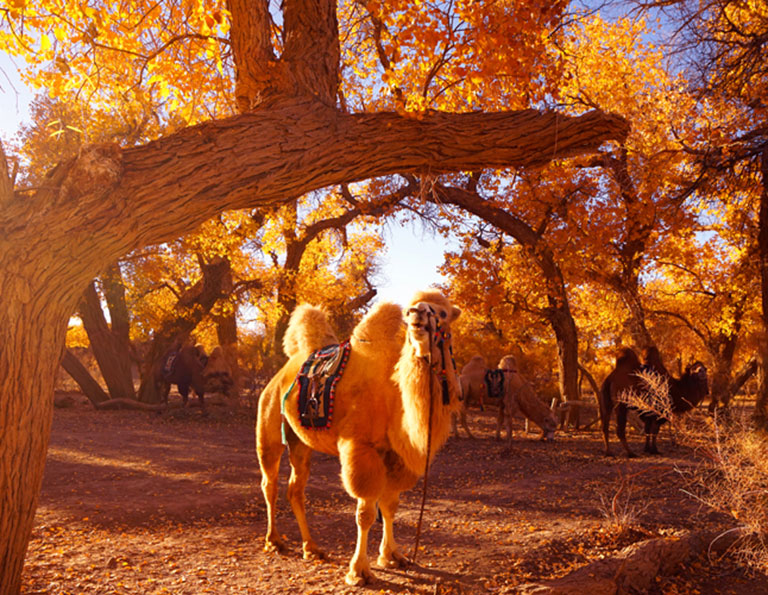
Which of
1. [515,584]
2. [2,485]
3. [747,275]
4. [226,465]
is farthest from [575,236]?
[2,485]

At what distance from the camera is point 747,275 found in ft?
63.8

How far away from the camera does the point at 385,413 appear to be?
500 centimetres

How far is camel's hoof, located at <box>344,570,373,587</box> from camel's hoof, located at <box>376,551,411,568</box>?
426 millimetres

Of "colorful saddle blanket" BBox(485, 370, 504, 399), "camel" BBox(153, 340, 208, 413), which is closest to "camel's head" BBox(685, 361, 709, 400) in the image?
"colorful saddle blanket" BBox(485, 370, 504, 399)

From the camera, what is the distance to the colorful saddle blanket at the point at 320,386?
5.18 metres

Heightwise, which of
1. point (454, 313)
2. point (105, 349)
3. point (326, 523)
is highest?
point (105, 349)

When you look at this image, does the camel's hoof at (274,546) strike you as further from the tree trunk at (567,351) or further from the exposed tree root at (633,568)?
the tree trunk at (567,351)

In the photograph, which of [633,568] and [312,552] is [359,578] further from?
[633,568]

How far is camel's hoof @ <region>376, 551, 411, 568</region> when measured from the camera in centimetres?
515

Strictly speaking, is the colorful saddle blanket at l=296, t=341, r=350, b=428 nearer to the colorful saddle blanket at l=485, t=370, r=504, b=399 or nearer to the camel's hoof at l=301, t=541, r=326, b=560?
the camel's hoof at l=301, t=541, r=326, b=560

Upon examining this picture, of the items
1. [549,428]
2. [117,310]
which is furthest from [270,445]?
[117,310]

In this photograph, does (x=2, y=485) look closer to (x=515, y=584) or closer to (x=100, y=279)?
(x=515, y=584)

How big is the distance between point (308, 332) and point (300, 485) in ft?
5.22

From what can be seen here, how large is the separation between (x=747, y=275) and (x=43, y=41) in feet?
67.0
